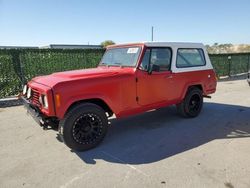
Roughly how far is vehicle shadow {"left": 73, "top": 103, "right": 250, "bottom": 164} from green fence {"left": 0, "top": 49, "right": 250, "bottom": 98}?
5.26 m

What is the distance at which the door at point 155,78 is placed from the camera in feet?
16.5

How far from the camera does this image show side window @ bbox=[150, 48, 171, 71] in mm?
5297

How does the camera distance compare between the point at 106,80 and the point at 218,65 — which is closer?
the point at 106,80

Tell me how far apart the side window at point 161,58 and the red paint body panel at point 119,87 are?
17 cm

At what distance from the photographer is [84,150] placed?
14.5 feet

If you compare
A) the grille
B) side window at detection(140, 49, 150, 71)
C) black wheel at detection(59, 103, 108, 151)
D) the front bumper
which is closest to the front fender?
black wheel at detection(59, 103, 108, 151)

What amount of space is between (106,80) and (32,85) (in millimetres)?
1452

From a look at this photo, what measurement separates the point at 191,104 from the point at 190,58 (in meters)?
1.20

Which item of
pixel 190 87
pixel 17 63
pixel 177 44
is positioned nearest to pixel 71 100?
pixel 177 44

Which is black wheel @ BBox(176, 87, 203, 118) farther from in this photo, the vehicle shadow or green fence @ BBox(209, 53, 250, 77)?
green fence @ BBox(209, 53, 250, 77)

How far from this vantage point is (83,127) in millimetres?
4414

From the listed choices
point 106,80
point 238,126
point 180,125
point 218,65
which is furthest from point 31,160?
point 218,65

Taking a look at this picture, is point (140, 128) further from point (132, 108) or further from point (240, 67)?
point (240, 67)

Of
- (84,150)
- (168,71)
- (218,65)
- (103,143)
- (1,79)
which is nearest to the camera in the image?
(84,150)
